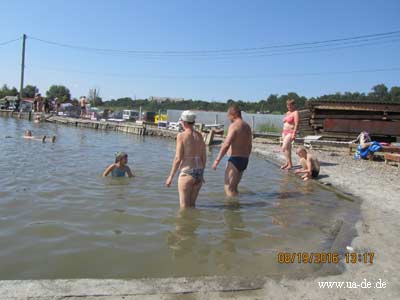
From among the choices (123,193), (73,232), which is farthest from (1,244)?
(123,193)

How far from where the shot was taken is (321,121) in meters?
19.8

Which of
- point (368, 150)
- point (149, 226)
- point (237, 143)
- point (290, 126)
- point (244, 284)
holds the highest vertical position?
point (290, 126)

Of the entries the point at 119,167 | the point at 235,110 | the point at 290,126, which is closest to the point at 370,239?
the point at 235,110

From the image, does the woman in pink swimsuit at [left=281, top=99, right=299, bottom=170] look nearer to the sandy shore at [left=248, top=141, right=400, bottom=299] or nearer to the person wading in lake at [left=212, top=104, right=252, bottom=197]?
the sandy shore at [left=248, top=141, right=400, bottom=299]

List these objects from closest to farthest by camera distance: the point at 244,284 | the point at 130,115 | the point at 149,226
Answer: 1. the point at 244,284
2. the point at 149,226
3. the point at 130,115

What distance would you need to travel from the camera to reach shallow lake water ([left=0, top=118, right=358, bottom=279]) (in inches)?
161

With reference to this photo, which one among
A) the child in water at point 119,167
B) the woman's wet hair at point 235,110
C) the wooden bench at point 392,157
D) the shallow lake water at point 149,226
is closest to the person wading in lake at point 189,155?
the shallow lake water at point 149,226

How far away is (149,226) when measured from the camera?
554 cm

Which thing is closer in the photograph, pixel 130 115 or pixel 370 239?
pixel 370 239

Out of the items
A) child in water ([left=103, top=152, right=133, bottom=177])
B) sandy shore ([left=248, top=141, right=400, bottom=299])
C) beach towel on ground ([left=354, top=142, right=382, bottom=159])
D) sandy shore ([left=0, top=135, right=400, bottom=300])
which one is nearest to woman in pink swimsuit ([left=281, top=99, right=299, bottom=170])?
sandy shore ([left=248, top=141, right=400, bottom=299])

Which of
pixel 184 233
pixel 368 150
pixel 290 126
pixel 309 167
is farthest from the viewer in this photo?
pixel 368 150

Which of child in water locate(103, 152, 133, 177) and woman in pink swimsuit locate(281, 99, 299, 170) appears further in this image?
woman in pink swimsuit locate(281, 99, 299, 170)

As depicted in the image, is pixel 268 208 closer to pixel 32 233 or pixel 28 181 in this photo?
pixel 32 233

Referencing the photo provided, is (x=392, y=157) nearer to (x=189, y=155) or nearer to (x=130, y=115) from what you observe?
(x=189, y=155)
